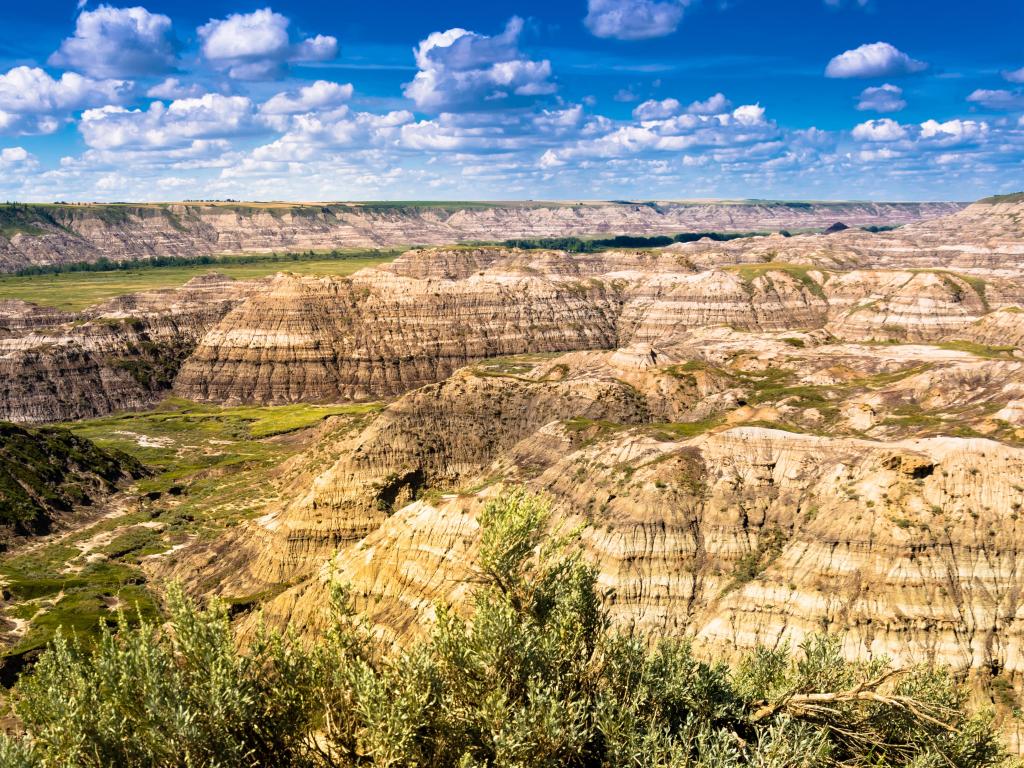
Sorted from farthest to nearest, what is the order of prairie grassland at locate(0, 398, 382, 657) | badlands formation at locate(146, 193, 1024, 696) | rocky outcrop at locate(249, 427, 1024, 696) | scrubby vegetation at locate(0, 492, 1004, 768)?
prairie grassland at locate(0, 398, 382, 657) → badlands formation at locate(146, 193, 1024, 696) → rocky outcrop at locate(249, 427, 1024, 696) → scrubby vegetation at locate(0, 492, 1004, 768)

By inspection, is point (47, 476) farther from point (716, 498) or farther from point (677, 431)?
point (716, 498)

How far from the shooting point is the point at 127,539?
92.9 metres

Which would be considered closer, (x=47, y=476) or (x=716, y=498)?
(x=716, y=498)

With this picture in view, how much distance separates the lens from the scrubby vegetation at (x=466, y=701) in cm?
1986

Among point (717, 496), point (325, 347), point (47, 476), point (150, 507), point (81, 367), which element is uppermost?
point (325, 347)

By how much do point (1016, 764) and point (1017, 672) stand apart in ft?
55.8

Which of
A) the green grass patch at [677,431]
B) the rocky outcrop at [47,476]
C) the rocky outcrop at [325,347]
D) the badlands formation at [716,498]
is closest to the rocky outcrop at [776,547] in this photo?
the badlands formation at [716,498]

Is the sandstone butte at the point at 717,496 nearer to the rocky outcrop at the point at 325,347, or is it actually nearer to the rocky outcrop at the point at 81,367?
the rocky outcrop at the point at 325,347

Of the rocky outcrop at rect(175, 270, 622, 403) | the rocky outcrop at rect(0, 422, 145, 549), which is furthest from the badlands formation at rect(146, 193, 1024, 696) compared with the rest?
the rocky outcrop at rect(175, 270, 622, 403)

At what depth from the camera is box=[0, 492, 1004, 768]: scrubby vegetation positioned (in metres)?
19.9

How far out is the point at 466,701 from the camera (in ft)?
74.6

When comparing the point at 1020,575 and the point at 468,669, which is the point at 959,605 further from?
the point at 468,669

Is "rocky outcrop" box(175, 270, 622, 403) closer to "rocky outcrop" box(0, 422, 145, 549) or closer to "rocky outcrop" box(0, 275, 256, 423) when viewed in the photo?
"rocky outcrop" box(0, 275, 256, 423)

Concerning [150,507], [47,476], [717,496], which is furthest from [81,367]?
A: [717,496]
